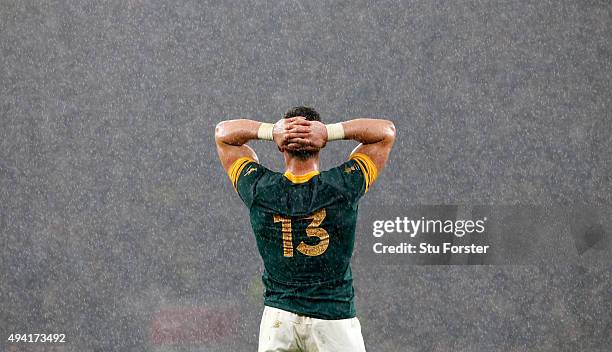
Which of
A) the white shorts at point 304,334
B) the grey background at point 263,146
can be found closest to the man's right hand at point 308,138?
the white shorts at point 304,334

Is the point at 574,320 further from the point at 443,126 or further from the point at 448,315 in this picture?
the point at 443,126

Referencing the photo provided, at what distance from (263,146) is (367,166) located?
2568 millimetres

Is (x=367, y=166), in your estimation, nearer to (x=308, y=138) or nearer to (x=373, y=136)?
(x=373, y=136)

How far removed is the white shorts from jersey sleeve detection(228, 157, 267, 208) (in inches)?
15.8

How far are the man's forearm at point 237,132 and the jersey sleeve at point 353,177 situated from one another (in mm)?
363

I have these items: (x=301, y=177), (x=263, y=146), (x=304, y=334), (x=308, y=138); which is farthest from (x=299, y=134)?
(x=263, y=146)

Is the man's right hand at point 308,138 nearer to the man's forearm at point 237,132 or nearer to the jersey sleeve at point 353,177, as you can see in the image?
the jersey sleeve at point 353,177

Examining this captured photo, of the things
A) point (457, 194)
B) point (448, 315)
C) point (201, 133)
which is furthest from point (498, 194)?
point (201, 133)

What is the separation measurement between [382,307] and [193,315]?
1.23 m

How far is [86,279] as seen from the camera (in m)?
5.35

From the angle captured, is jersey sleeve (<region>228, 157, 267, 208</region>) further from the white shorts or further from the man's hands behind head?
the white shorts

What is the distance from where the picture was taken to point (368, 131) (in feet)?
9.43

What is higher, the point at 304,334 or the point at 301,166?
the point at 301,166

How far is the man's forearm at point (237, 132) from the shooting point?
2.94 metres
